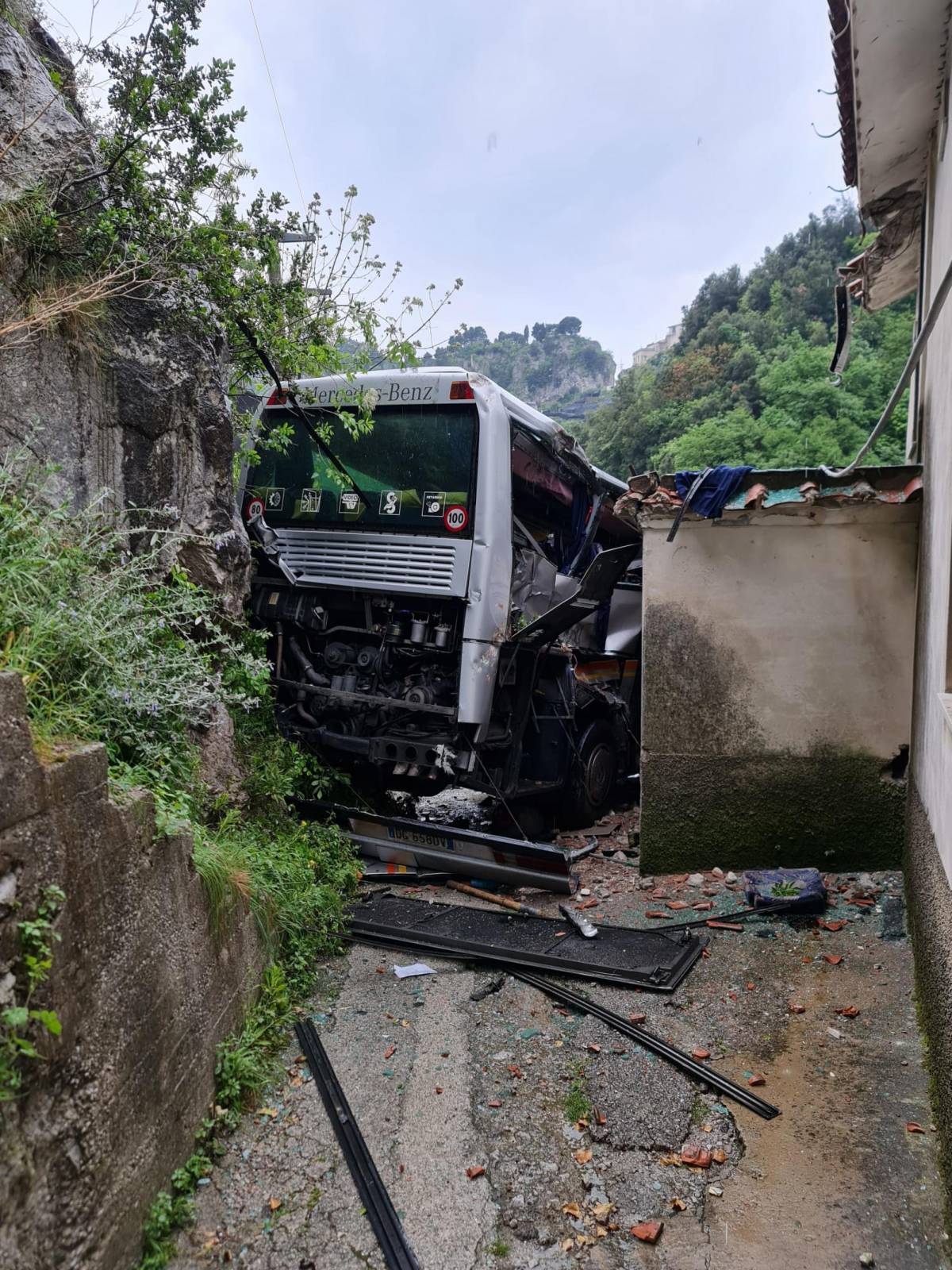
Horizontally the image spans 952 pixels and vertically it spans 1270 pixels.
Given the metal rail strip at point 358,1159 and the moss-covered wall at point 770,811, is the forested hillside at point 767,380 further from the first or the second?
the metal rail strip at point 358,1159

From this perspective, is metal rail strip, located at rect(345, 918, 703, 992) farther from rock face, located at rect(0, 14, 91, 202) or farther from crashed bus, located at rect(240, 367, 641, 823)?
rock face, located at rect(0, 14, 91, 202)

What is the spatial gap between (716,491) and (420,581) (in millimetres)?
2128

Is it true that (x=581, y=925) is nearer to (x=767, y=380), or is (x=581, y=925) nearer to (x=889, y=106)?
(x=889, y=106)

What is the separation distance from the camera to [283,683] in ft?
20.6

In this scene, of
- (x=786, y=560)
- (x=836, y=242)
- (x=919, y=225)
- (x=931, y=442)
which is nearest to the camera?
(x=931, y=442)

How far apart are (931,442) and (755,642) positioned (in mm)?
1634

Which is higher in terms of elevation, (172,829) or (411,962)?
(172,829)

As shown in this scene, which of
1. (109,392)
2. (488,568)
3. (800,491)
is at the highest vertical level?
(109,392)

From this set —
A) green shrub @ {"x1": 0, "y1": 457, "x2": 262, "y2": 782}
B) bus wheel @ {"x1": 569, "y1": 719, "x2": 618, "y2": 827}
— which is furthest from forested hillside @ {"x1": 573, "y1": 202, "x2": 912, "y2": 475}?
green shrub @ {"x1": 0, "y1": 457, "x2": 262, "y2": 782}

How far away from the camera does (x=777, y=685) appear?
5.66 m

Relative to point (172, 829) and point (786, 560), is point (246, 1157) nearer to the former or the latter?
point (172, 829)

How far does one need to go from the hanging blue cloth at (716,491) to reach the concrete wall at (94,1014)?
13.3ft

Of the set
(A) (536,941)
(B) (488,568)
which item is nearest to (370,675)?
(B) (488,568)

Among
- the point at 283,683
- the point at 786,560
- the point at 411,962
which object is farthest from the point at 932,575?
the point at 283,683
